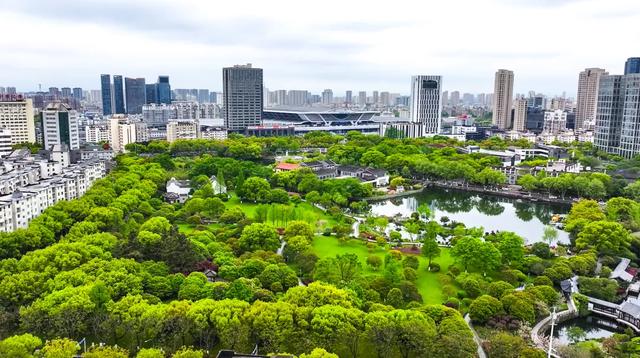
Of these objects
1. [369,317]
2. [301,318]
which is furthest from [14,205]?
[369,317]

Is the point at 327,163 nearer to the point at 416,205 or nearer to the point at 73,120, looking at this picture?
the point at 416,205

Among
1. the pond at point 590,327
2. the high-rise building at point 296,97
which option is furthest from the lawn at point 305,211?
the high-rise building at point 296,97

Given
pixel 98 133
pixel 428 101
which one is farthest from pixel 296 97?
pixel 98 133

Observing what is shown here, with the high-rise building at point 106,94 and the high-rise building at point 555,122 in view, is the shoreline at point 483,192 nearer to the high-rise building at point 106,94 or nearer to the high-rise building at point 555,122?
the high-rise building at point 555,122

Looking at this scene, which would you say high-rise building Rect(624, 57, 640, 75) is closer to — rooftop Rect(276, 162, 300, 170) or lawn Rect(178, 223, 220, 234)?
rooftop Rect(276, 162, 300, 170)

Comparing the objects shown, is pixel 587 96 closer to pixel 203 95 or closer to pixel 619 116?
pixel 619 116

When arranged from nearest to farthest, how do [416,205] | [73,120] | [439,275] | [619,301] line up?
1. [619,301]
2. [439,275]
3. [416,205]
4. [73,120]

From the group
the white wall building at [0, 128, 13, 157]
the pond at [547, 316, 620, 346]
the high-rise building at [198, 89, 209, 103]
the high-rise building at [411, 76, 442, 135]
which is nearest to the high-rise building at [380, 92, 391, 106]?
the high-rise building at [198, 89, 209, 103]
